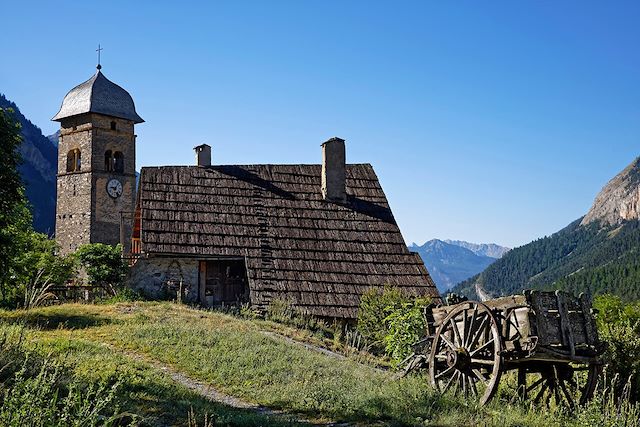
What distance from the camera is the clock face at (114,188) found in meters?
35.8

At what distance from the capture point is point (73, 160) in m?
36.9

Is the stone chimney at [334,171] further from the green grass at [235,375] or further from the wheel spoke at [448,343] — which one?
the wheel spoke at [448,343]

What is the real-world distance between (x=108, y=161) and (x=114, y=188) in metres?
1.60

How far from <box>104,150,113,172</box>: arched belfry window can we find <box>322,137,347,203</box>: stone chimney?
51.4ft

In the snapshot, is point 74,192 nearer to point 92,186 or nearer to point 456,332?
point 92,186

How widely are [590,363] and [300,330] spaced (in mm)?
10190

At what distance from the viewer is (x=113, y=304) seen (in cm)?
1919

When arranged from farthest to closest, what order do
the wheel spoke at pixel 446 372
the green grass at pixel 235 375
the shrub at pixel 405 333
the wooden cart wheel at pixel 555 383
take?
the shrub at pixel 405 333
the wheel spoke at pixel 446 372
the wooden cart wheel at pixel 555 383
the green grass at pixel 235 375

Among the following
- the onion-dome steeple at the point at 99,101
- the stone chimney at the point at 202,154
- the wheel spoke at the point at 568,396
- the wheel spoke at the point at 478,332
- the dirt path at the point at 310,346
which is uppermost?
the onion-dome steeple at the point at 99,101

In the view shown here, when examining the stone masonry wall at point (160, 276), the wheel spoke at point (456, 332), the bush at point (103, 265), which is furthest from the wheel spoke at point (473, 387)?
the bush at point (103, 265)

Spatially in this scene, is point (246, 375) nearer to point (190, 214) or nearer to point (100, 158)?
point (190, 214)

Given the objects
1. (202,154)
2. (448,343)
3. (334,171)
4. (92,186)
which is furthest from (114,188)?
(448,343)

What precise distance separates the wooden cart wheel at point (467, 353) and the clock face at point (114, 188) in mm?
28293

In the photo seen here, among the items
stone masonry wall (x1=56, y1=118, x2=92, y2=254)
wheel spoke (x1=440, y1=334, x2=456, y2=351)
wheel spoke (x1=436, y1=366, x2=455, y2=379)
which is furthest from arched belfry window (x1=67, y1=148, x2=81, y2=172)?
wheel spoke (x1=436, y1=366, x2=455, y2=379)
